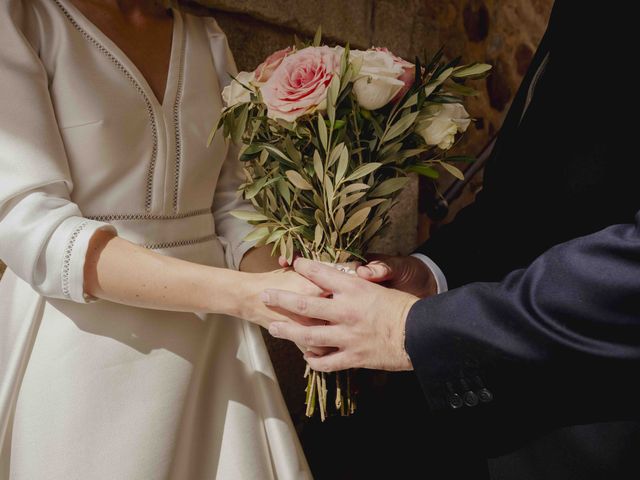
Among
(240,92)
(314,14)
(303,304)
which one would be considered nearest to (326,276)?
(303,304)

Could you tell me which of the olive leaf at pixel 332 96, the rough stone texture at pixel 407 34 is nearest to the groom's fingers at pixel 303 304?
the olive leaf at pixel 332 96

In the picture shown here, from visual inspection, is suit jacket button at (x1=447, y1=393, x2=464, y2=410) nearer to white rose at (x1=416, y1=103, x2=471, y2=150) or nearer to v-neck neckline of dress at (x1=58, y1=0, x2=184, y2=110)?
white rose at (x1=416, y1=103, x2=471, y2=150)

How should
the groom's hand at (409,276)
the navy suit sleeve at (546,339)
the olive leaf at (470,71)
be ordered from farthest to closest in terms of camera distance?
the groom's hand at (409,276)
the olive leaf at (470,71)
the navy suit sleeve at (546,339)

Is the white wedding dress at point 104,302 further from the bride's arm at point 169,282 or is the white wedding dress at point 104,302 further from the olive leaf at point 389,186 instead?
the olive leaf at point 389,186

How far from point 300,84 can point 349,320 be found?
16.4 inches

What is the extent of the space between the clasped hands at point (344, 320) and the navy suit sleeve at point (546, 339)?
48mm

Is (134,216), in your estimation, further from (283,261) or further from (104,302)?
(283,261)

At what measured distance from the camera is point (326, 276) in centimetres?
92

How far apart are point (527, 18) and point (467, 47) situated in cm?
59

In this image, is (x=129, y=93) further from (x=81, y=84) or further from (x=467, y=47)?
(x=467, y=47)

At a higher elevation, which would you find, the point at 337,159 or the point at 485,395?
the point at 337,159

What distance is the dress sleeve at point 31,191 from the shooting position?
2.76ft

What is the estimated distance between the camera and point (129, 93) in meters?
1.00

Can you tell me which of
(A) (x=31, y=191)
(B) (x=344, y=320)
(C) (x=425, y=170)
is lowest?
(B) (x=344, y=320)
